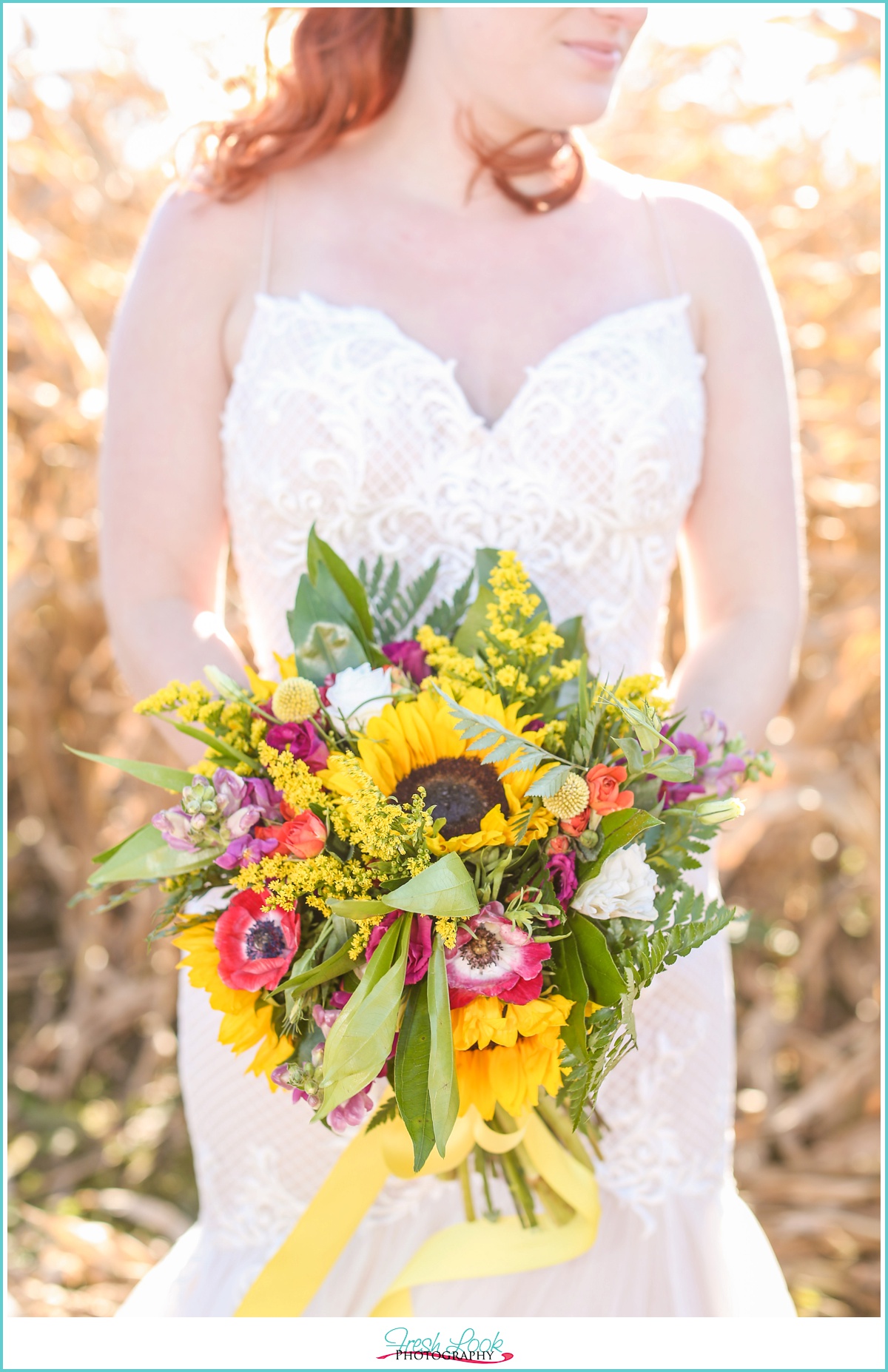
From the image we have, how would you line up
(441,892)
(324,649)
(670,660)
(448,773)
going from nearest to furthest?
(441,892) → (448,773) → (324,649) → (670,660)

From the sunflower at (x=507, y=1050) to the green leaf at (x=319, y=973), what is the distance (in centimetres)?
10

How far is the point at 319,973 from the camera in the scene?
33.5 inches

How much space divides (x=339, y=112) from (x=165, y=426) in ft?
1.63

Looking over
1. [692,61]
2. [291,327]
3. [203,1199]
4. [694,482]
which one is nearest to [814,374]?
[692,61]

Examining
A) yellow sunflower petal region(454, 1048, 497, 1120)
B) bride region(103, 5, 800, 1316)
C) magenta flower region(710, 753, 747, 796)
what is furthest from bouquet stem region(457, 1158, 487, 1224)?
magenta flower region(710, 753, 747, 796)

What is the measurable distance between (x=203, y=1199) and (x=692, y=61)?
9.38ft

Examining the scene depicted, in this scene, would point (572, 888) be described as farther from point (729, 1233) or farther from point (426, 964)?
point (729, 1233)

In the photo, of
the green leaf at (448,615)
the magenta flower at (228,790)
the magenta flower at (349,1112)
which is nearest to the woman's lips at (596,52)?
the green leaf at (448,615)

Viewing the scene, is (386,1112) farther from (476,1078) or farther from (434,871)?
(434,871)

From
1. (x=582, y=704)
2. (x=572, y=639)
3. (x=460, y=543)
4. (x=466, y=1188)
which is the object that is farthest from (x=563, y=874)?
(x=460, y=543)

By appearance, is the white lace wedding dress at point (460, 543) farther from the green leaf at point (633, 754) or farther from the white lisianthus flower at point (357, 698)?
the green leaf at point (633, 754)

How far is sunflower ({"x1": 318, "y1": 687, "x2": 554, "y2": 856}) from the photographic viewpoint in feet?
2.83

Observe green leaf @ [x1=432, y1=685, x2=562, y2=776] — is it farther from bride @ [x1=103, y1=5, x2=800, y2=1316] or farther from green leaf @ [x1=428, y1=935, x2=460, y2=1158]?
bride @ [x1=103, y1=5, x2=800, y2=1316]

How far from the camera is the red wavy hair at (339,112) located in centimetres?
141
